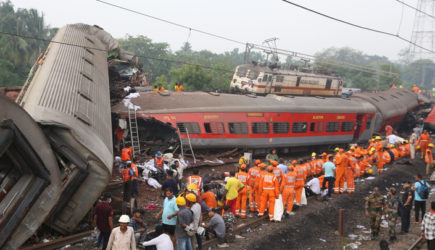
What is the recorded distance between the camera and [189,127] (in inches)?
685

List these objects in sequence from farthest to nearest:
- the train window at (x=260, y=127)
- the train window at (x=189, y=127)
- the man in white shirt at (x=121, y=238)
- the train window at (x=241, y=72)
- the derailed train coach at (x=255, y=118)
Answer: the train window at (x=241, y=72)
the train window at (x=260, y=127)
the derailed train coach at (x=255, y=118)
the train window at (x=189, y=127)
the man in white shirt at (x=121, y=238)

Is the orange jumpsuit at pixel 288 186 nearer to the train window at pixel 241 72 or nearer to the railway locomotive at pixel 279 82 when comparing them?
the railway locomotive at pixel 279 82

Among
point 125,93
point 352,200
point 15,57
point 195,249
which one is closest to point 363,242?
point 352,200

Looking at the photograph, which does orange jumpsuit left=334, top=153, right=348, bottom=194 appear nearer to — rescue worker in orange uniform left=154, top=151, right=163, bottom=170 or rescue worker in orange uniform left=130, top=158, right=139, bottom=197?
rescue worker in orange uniform left=154, top=151, right=163, bottom=170

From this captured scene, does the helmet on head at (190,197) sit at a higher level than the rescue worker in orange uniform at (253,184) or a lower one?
higher

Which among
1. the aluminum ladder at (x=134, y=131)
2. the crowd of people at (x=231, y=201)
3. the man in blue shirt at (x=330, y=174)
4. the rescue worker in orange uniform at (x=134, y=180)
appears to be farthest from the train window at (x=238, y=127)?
the rescue worker in orange uniform at (x=134, y=180)

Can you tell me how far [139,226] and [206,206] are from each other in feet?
5.63

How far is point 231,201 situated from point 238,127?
7445 millimetres

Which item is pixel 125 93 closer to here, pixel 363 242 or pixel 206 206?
pixel 206 206

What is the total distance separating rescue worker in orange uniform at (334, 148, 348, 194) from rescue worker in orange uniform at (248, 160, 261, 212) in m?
3.82

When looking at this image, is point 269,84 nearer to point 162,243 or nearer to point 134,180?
point 134,180

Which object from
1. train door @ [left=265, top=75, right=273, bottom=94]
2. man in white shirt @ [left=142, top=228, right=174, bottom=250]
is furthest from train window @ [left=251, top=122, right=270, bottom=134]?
man in white shirt @ [left=142, top=228, right=174, bottom=250]

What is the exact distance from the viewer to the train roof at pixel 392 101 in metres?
27.7

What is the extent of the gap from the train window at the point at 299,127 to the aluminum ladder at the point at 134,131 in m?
8.11
